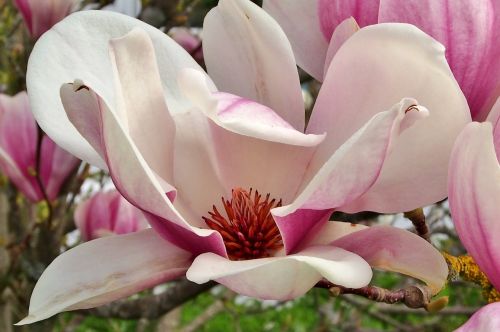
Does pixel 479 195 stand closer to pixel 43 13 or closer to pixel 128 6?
pixel 43 13

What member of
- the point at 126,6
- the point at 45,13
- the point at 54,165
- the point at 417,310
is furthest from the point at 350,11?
the point at 417,310

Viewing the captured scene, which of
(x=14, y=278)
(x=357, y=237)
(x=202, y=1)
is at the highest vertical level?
(x=357, y=237)

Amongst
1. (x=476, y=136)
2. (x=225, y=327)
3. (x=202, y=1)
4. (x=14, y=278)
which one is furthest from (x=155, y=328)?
(x=225, y=327)

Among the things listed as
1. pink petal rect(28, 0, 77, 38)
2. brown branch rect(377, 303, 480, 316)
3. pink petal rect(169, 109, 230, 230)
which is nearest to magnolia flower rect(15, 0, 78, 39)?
pink petal rect(28, 0, 77, 38)

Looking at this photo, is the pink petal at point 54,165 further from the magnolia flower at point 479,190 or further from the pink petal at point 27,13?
the magnolia flower at point 479,190

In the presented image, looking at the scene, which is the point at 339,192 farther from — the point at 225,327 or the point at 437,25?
the point at 225,327

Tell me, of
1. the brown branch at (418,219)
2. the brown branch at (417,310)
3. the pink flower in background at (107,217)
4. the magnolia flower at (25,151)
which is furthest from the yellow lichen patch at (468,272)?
the brown branch at (417,310)

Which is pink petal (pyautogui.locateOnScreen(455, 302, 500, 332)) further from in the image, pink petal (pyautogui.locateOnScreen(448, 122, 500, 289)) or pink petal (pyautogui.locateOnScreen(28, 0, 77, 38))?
pink petal (pyautogui.locateOnScreen(28, 0, 77, 38))
